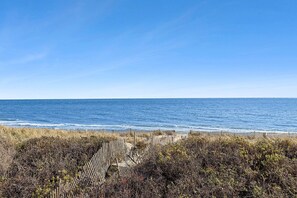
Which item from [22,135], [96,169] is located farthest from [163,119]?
[96,169]

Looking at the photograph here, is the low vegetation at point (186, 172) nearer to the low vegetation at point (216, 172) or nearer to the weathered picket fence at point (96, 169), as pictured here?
the low vegetation at point (216, 172)

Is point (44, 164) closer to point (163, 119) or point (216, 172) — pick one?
point (216, 172)

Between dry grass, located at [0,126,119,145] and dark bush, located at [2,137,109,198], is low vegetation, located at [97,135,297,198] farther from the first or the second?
dry grass, located at [0,126,119,145]

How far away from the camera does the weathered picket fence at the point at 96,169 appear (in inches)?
295

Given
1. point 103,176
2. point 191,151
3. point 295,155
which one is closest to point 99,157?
point 103,176

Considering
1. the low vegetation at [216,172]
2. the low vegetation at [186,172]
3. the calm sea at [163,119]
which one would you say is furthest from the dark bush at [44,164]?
the calm sea at [163,119]

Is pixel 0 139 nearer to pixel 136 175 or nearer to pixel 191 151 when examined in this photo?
pixel 136 175

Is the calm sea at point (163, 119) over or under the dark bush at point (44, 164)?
under

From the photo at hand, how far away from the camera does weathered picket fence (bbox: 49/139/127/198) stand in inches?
295

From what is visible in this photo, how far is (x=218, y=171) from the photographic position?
7547mm

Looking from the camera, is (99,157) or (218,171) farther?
(99,157)

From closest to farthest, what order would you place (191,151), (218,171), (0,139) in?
(218,171)
(191,151)
(0,139)

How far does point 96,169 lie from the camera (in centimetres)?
903

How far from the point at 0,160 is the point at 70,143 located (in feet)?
8.72
